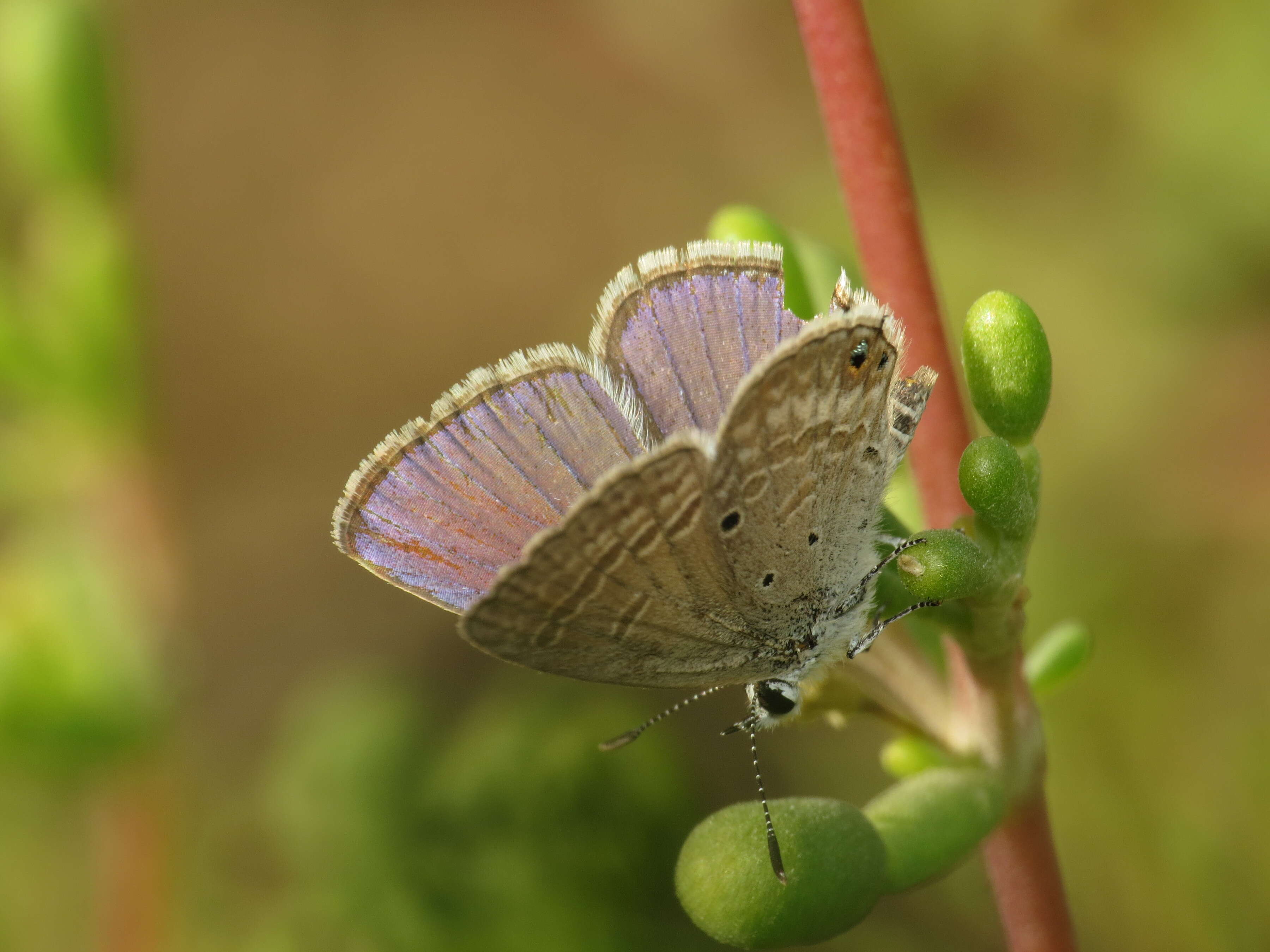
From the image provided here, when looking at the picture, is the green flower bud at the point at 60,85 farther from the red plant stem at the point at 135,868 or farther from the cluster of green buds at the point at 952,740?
the cluster of green buds at the point at 952,740

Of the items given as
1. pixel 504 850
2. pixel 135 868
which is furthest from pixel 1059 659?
pixel 135 868

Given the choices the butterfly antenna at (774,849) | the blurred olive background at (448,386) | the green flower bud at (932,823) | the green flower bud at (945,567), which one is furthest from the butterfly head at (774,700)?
the blurred olive background at (448,386)

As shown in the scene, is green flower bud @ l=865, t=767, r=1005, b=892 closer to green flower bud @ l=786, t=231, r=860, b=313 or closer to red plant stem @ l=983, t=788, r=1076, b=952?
red plant stem @ l=983, t=788, r=1076, b=952

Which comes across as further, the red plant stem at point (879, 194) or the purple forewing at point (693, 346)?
the purple forewing at point (693, 346)

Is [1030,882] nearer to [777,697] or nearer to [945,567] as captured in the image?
[777,697]

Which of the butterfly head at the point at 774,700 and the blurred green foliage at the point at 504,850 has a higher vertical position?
the butterfly head at the point at 774,700
